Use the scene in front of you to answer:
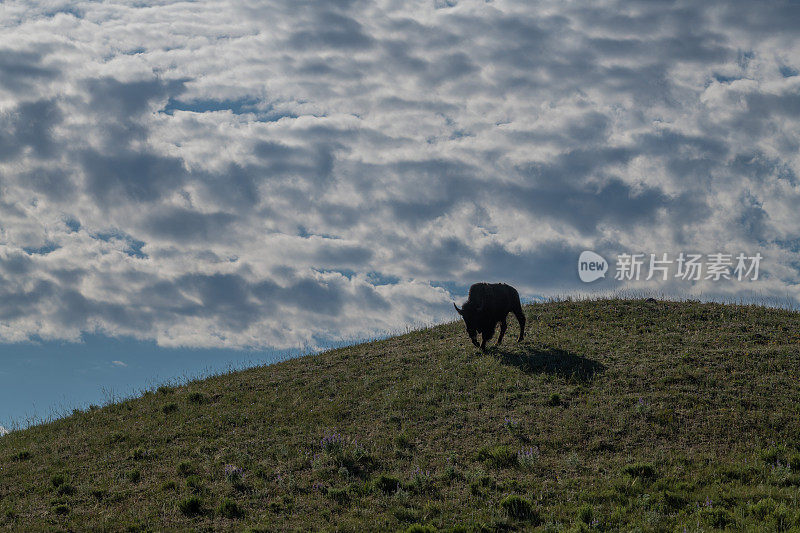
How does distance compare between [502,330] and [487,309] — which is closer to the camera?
[487,309]

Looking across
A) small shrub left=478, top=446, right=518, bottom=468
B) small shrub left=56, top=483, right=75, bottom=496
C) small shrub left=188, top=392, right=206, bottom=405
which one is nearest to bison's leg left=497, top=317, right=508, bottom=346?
small shrub left=478, top=446, right=518, bottom=468

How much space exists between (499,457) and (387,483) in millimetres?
3476

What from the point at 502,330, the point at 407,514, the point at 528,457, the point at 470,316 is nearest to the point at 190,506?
the point at 407,514

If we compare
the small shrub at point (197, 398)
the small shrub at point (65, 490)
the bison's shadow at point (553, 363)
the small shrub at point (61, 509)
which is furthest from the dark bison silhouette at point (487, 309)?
the small shrub at point (61, 509)

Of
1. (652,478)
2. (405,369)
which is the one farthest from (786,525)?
(405,369)

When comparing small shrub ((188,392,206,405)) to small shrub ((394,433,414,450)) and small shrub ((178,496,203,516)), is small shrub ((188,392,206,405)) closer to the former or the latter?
small shrub ((178,496,203,516))

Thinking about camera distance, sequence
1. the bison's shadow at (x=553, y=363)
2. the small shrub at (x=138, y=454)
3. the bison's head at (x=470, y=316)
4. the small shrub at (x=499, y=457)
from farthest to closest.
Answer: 1. the bison's head at (x=470, y=316)
2. the bison's shadow at (x=553, y=363)
3. the small shrub at (x=138, y=454)
4. the small shrub at (x=499, y=457)

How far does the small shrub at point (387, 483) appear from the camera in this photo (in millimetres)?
16109

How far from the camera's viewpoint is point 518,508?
46.7 feet

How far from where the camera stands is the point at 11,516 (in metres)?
17.1

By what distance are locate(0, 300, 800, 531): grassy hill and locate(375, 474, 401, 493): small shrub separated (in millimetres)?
61

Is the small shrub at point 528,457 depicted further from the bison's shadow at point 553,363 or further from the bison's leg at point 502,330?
the bison's leg at point 502,330

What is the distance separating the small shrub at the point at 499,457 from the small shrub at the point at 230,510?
7.09 metres

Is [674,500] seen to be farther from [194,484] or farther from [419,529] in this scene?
[194,484]
